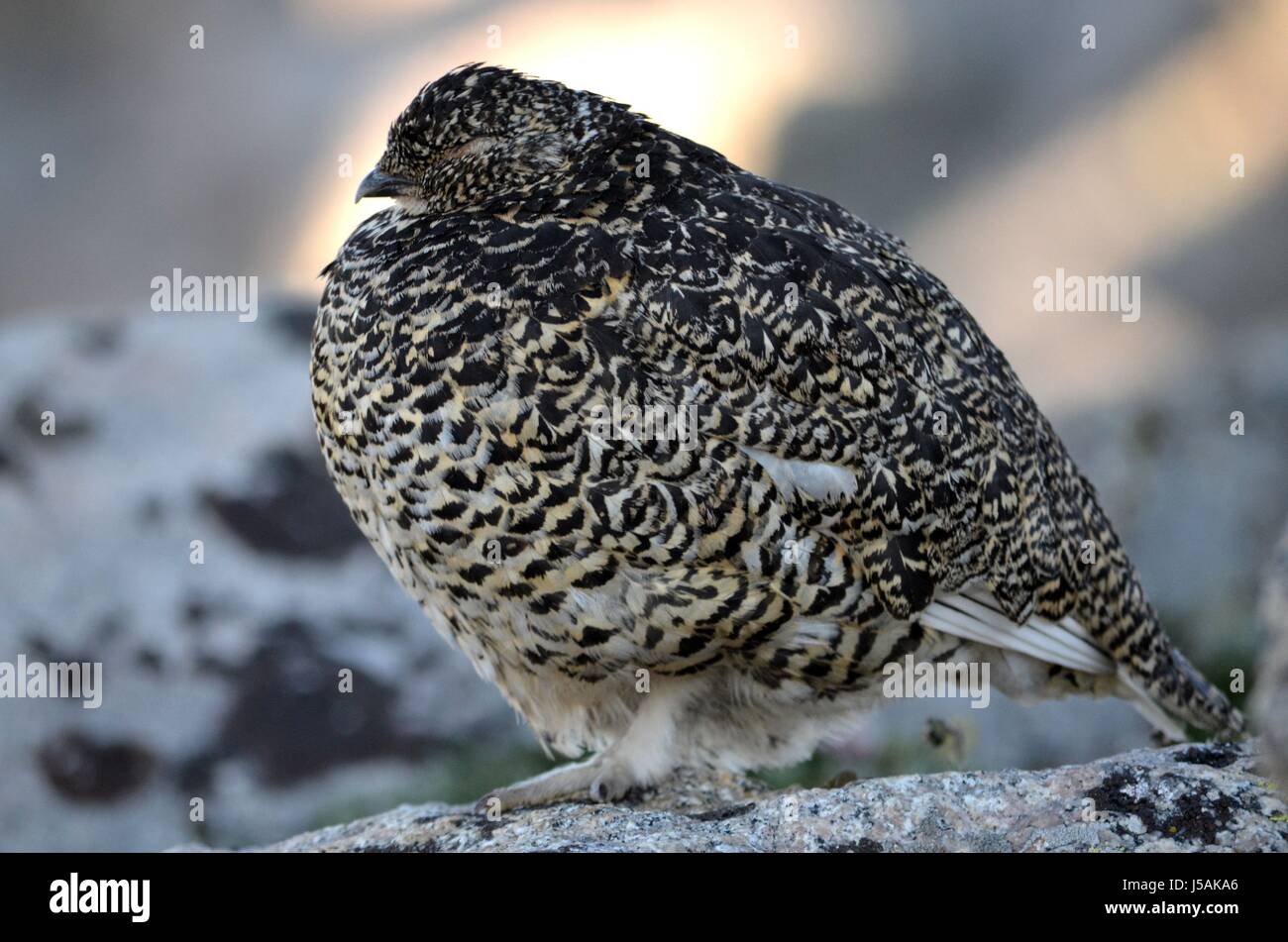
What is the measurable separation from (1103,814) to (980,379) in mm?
1779

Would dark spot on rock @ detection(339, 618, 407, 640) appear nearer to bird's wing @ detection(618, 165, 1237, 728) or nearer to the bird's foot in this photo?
the bird's foot

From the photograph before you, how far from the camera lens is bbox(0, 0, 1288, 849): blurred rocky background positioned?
23.9 feet

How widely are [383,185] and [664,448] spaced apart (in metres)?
1.74

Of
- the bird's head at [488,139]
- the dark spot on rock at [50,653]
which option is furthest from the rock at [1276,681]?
the dark spot on rock at [50,653]

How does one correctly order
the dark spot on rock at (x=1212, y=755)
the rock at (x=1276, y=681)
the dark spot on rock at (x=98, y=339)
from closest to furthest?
the rock at (x=1276, y=681), the dark spot on rock at (x=1212, y=755), the dark spot on rock at (x=98, y=339)

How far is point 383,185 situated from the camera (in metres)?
5.33

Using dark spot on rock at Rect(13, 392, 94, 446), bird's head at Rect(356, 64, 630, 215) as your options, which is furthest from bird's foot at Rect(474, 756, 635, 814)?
dark spot on rock at Rect(13, 392, 94, 446)

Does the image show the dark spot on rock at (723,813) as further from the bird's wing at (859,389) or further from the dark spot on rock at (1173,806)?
the dark spot on rock at (1173,806)

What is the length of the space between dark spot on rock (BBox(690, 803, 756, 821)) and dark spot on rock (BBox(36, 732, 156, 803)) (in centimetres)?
375

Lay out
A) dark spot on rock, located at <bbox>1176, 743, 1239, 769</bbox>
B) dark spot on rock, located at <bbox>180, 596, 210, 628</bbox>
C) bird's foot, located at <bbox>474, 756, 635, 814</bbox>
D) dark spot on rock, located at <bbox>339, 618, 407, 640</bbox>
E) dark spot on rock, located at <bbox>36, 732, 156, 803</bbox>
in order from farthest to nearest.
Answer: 1. dark spot on rock, located at <bbox>339, 618, 407, 640</bbox>
2. dark spot on rock, located at <bbox>180, 596, 210, 628</bbox>
3. dark spot on rock, located at <bbox>36, 732, 156, 803</bbox>
4. bird's foot, located at <bbox>474, 756, 635, 814</bbox>
5. dark spot on rock, located at <bbox>1176, 743, 1239, 769</bbox>

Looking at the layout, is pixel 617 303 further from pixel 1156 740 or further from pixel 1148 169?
pixel 1148 169

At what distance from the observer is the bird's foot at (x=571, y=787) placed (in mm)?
5000

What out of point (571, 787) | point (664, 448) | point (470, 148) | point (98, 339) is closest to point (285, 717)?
point (571, 787)

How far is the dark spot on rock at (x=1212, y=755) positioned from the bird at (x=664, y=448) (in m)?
0.65
